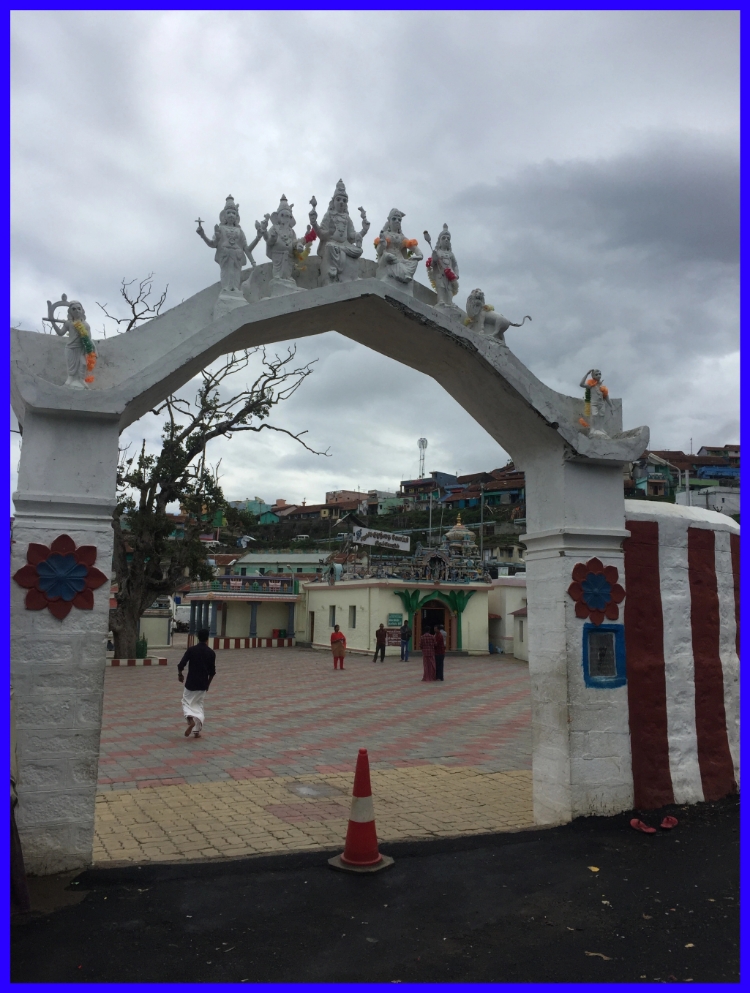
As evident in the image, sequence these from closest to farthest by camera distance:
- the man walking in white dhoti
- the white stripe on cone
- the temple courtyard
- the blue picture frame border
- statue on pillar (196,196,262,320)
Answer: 1. the white stripe on cone
2. statue on pillar (196,196,262,320)
3. the temple courtyard
4. the blue picture frame border
5. the man walking in white dhoti

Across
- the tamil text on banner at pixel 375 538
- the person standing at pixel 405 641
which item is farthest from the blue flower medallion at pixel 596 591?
the tamil text on banner at pixel 375 538

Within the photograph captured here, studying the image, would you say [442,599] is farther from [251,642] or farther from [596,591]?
[596,591]

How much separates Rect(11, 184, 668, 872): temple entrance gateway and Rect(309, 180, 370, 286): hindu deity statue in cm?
2

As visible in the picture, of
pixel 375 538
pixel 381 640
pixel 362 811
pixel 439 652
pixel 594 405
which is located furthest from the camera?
pixel 375 538

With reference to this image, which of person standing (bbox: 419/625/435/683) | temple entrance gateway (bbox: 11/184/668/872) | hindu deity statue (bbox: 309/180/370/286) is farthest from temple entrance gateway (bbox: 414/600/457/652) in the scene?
hindu deity statue (bbox: 309/180/370/286)

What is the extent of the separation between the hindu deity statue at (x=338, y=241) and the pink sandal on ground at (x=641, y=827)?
16.9 ft

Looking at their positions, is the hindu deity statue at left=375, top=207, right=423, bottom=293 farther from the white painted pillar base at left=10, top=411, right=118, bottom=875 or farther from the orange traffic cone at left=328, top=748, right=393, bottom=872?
the orange traffic cone at left=328, top=748, right=393, bottom=872

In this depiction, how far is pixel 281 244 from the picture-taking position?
19.4 ft

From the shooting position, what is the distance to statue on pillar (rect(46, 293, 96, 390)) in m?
5.20

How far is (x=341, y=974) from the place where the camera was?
3.68 meters

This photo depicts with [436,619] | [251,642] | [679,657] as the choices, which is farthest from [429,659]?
[251,642]

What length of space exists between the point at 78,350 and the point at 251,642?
28178 millimetres

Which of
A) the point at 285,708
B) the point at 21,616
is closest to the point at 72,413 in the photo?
the point at 21,616

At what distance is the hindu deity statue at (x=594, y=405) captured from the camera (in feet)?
22.2
